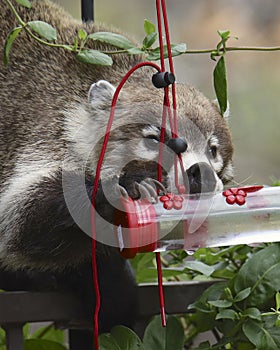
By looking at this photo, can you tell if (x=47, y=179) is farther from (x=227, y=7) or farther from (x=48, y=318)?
(x=227, y=7)

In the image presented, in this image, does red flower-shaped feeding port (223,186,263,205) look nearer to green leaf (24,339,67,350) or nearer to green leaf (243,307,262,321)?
green leaf (243,307,262,321)

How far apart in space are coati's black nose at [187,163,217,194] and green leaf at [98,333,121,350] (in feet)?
1.01

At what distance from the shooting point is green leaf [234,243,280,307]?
1745 millimetres

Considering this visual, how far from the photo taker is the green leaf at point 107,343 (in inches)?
67.9

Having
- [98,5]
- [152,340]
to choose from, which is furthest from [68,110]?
[98,5]

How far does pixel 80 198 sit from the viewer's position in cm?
173

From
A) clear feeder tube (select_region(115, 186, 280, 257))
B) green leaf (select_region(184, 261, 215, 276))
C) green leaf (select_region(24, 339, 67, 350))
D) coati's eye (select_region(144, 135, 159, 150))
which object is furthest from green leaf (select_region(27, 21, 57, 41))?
green leaf (select_region(24, 339, 67, 350))

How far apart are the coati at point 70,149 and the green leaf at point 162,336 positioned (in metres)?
0.18

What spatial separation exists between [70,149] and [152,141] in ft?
0.57

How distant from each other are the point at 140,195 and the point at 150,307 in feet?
1.62

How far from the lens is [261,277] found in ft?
5.75

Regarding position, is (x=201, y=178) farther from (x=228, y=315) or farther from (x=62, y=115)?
(x=62, y=115)

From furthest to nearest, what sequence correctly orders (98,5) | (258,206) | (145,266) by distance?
(98,5) → (145,266) → (258,206)

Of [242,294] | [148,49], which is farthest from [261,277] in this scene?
[148,49]
